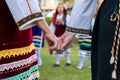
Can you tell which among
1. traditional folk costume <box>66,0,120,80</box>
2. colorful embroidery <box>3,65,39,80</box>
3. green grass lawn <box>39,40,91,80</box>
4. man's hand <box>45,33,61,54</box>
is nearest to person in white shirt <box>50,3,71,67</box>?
green grass lawn <box>39,40,91,80</box>

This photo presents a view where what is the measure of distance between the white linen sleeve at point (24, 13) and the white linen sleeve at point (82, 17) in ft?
0.75

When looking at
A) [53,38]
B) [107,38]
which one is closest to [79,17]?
[53,38]

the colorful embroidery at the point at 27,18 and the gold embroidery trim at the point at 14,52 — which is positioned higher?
the colorful embroidery at the point at 27,18

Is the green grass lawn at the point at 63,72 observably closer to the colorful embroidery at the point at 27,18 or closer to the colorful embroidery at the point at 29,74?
the colorful embroidery at the point at 29,74

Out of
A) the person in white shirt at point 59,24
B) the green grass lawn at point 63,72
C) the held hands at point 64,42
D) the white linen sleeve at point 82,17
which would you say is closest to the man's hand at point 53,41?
the held hands at point 64,42

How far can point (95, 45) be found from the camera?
7.59ft

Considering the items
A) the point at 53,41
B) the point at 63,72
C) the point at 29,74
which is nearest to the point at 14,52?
the point at 29,74

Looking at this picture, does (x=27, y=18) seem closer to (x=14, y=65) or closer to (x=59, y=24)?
(x=14, y=65)

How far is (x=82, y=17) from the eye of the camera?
2.52m

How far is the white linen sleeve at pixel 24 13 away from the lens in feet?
8.33

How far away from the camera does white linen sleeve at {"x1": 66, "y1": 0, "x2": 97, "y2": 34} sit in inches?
98.0

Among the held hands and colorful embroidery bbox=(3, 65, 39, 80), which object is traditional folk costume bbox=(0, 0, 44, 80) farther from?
the held hands

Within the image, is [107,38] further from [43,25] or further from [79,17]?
[43,25]

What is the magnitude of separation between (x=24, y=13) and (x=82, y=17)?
1.27 ft
